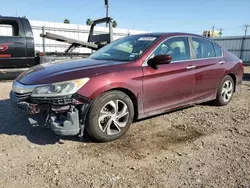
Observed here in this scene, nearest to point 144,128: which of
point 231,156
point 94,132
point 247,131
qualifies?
point 94,132

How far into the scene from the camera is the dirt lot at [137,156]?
2688 mm

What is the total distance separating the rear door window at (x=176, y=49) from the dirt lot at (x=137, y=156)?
116cm

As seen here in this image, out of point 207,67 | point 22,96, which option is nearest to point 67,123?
point 22,96

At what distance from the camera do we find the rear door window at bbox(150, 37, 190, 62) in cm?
423

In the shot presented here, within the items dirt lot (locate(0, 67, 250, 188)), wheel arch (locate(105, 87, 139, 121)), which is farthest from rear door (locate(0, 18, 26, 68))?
wheel arch (locate(105, 87, 139, 121))

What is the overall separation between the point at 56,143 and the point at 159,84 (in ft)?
5.92

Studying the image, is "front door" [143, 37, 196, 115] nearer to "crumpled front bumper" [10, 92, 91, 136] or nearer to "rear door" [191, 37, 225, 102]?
"rear door" [191, 37, 225, 102]

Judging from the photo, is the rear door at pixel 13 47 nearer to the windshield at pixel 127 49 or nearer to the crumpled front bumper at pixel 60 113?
the windshield at pixel 127 49

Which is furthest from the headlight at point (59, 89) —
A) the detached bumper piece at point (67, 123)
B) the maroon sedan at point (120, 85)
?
the detached bumper piece at point (67, 123)

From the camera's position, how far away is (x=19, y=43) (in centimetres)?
842

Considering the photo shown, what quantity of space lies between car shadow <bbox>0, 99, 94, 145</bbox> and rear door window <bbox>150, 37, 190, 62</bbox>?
1.87 metres

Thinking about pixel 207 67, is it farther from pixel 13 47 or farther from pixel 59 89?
pixel 13 47

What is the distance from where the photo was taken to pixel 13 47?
834 centimetres

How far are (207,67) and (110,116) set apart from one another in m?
2.38
